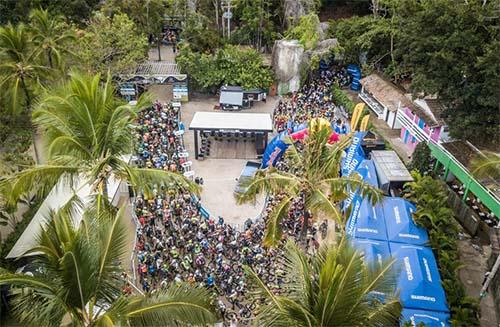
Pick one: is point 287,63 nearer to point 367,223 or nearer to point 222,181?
point 222,181

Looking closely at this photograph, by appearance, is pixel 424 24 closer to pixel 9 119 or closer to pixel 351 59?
pixel 351 59

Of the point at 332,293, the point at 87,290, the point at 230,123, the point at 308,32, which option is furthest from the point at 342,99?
the point at 87,290

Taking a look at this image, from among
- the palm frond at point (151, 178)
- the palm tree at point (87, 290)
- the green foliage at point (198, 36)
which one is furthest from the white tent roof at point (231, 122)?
the palm tree at point (87, 290)

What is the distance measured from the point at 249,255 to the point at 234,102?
1888 centimetres

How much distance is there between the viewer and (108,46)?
3225 cm

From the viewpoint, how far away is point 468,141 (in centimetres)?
2397

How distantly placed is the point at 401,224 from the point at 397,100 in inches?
577

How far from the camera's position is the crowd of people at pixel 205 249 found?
16.9 metres

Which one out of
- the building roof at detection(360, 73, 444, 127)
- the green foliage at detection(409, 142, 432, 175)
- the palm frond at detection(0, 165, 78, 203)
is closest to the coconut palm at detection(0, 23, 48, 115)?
the palm frond at detection(0, 165, 78, 203)

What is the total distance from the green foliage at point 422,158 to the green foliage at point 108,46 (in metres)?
20.5

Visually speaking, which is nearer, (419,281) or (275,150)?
(419,281)

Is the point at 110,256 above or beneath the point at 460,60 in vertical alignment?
beneath

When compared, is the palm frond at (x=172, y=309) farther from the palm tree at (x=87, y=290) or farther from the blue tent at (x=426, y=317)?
the blue tent at (x=426, y=317)

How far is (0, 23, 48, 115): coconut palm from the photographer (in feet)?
69.1
